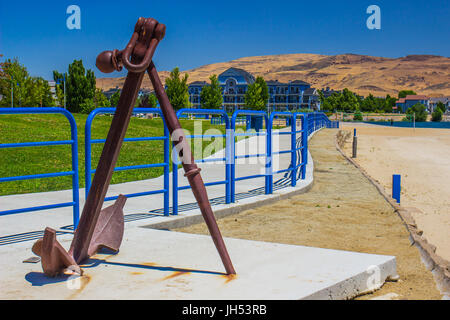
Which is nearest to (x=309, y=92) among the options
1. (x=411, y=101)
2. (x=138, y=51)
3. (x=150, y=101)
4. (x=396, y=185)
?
(x=150, y=101)

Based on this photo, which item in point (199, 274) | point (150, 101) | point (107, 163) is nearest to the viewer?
point (107, 163)

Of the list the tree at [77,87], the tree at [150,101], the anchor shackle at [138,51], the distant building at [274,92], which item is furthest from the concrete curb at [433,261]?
the distant building at [274,92]

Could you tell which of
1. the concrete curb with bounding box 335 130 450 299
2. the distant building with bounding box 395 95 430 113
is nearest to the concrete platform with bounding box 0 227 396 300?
the concrete curb with bounding box 335 130 450 299

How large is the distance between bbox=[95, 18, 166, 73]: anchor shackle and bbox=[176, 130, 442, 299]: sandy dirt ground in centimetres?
248

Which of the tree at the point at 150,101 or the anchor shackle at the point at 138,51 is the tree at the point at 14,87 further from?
the anchor shackle at the point at 138,51

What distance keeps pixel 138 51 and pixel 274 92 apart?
127 metres

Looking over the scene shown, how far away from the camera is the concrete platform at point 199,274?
3680 mm

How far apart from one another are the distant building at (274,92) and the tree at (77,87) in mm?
59832

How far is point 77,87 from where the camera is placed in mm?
68938

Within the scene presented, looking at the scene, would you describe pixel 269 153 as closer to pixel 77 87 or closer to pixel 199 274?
pixel 199 274

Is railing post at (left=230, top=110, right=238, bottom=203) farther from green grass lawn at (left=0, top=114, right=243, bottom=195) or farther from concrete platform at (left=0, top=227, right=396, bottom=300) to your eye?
green grass lawn at (left=0, top=114, right=243, bottom=195)

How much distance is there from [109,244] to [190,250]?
2.54 ft

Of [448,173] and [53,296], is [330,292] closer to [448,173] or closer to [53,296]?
[53,296]
